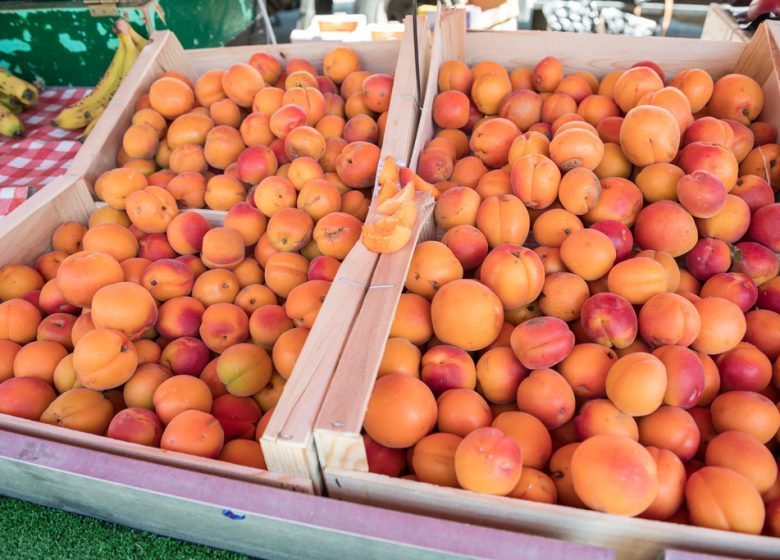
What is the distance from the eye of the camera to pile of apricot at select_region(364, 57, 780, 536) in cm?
89

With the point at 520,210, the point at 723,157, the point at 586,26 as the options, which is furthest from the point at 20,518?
the point at 586,26

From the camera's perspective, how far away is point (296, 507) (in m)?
0.87

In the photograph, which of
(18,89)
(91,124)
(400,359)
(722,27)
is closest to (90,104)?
(91,124)

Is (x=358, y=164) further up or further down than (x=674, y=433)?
further up

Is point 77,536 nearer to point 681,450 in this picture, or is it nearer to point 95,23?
point 681,450

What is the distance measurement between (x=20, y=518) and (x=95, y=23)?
294cm

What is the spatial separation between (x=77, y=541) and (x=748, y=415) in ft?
4.40

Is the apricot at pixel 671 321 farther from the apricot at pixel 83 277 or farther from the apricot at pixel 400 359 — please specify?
the apricot at pixel 83 277

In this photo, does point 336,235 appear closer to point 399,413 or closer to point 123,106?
point 399,413

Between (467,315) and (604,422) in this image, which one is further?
(467,315)

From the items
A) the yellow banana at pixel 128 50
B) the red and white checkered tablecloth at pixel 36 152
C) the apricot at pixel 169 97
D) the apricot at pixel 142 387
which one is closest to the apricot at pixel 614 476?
the apricot at pixel 142 387

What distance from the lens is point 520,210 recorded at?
1.31 meters

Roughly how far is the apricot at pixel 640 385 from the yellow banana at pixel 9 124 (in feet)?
10.1

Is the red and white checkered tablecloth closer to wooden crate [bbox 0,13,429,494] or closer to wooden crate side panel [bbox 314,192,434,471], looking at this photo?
wooden crate [bbox 0,13,429,494]
